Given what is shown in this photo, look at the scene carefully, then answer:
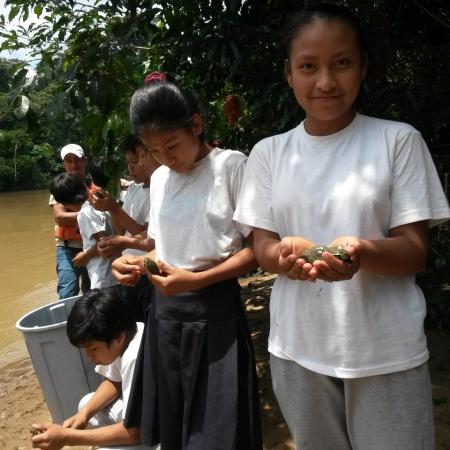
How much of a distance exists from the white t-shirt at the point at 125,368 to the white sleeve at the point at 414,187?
4.11ft

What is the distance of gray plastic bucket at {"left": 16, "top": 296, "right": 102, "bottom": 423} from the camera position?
257cm

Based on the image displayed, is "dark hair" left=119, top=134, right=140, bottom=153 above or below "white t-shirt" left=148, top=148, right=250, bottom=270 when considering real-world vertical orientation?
above

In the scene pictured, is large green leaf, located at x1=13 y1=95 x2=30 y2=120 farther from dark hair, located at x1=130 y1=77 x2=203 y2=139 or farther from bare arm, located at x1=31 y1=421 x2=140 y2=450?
bare arm, located at x1=31 y1=421 x2=140 y2=450

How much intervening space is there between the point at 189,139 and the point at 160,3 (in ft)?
4.10

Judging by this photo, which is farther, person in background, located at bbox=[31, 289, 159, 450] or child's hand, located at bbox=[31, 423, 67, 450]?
person in background, located at bbox=[31, 289, 159, 450]

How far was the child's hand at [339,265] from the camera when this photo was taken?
103 centimetres

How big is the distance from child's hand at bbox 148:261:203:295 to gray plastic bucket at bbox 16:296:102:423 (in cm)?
116

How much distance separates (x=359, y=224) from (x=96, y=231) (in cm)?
216

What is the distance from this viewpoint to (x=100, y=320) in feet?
6.86

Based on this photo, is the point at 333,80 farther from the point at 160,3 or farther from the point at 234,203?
the point at 160,3

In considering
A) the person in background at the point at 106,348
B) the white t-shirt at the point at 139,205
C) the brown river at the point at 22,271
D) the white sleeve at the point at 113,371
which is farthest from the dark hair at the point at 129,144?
the brown river at the point at 22,271

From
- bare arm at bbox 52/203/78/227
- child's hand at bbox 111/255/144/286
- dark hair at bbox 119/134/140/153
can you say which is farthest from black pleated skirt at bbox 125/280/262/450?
A: bare arm at bbox 52/203/78/227

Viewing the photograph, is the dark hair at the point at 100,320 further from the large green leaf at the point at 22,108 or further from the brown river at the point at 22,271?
the brown river at the point at 22,271

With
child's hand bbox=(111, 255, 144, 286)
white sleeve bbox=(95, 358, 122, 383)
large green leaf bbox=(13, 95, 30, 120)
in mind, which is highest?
large green leaf bbox=(13, 95, 30, 120)
